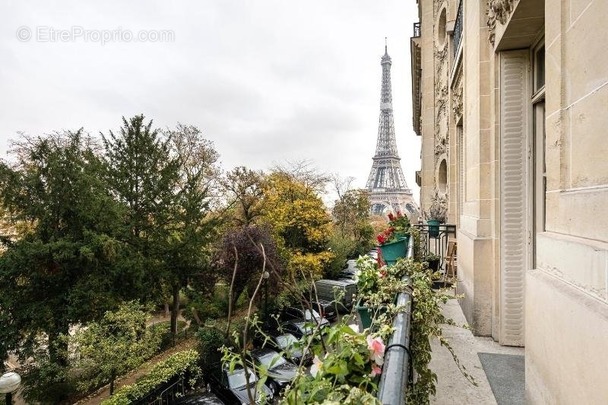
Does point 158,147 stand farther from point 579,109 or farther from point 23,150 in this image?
point 579,109

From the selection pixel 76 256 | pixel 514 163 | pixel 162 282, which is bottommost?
pixel 162 282

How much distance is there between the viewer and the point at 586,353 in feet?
5.49

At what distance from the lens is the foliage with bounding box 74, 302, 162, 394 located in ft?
36.1

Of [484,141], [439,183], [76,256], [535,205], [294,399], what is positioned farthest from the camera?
[76,256]

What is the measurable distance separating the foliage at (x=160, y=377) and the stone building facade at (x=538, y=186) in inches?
387

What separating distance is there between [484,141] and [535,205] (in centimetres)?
113

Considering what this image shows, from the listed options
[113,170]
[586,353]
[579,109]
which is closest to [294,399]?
[586,353]

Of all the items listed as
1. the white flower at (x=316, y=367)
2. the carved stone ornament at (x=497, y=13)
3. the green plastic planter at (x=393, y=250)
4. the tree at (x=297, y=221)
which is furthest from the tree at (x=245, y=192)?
the white flower at (x=316, y=367)

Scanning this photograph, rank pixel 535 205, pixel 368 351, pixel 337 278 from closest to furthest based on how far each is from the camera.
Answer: pixel 368 351, pixel 535 205, pixel 337 278

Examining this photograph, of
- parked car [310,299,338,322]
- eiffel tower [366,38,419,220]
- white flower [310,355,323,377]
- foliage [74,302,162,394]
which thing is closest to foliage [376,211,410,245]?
parked car [310,299,338,322]

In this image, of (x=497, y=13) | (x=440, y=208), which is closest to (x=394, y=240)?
(x=497, y=13)

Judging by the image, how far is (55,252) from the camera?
13359 mm

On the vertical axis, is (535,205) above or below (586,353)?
above

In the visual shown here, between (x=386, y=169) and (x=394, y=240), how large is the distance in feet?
169
